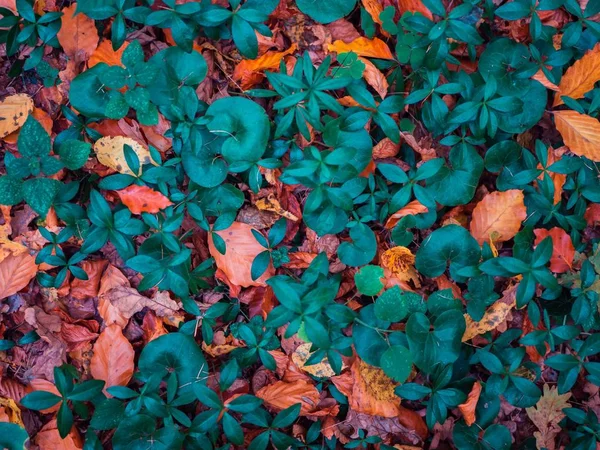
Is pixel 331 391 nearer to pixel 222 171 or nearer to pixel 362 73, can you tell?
pixel 222 171

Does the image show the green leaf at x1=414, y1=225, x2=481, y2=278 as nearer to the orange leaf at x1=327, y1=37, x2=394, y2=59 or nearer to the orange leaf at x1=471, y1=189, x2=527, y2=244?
the orange leaf at x1=471, y1=189, x2=527, y2=244

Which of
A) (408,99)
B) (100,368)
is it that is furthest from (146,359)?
(408,99)

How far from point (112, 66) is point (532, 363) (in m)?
1.78

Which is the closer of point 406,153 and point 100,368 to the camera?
point 100,368

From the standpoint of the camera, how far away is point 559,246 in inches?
76.8

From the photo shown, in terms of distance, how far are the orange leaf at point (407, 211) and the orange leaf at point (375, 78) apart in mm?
404

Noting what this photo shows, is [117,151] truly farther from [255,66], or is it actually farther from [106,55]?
[255,66]

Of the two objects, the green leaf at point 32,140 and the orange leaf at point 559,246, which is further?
the orange leaf at point 559,246

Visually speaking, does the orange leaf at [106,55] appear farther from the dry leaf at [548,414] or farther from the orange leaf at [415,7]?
the dry leaf at [548,414]

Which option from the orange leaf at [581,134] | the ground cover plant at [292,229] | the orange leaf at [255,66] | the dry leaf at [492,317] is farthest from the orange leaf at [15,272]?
the orange leaf at [581,134]

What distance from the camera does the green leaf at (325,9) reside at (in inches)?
75.1

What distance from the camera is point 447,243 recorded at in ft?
6.20

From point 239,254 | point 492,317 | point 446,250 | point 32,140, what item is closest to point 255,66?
point 239,254

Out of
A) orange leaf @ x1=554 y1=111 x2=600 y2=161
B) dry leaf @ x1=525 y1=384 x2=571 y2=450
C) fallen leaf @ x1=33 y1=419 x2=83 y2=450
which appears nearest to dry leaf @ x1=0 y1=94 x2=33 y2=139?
fallen leaf @ x1=33 y1=419 x2=83 y2=450
